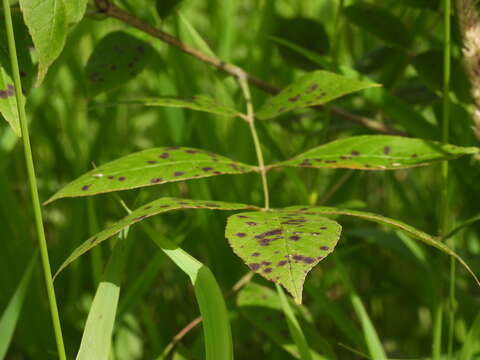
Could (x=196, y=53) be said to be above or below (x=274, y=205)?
above

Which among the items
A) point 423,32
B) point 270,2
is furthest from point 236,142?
point 423,32

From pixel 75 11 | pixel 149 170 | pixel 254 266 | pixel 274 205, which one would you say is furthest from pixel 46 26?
pixel 274 205

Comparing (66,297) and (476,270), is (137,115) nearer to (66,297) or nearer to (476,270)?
(66,297)

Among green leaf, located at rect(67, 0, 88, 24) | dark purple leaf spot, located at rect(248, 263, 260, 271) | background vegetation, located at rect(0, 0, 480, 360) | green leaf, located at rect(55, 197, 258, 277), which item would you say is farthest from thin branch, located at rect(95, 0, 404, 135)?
dark purple leaf spot, located at rect(248, 263, 260, 271)

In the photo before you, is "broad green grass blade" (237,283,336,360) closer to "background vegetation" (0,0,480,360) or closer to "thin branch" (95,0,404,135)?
"background vegetation" (0,0,480,360)

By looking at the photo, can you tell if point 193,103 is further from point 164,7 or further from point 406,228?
point 406,228

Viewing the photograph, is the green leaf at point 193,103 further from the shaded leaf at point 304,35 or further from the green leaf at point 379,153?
the shaded leaf at point 304,35

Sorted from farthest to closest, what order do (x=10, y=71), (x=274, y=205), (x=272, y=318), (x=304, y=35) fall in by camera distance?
1. (x=274, y=205)
2. (x=304, y=35)
3. (x=272, y=318)
4. (x=10, y=71)
